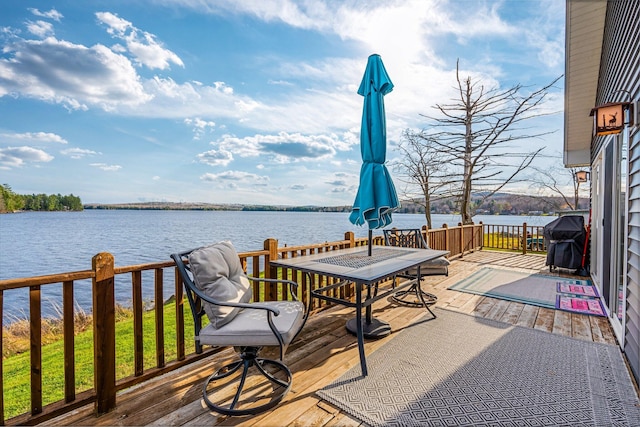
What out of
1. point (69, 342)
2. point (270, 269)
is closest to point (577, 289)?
point (270, 269)

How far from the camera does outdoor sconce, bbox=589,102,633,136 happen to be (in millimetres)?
2662

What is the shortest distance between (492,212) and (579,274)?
5.68 m

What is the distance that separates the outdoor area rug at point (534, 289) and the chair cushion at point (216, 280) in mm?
A: 4180

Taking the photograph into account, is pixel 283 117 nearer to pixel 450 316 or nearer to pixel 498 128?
pixel 450 316

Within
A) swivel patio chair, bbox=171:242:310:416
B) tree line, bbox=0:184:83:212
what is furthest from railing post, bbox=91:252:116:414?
tree line, bbox=0:184:83:212

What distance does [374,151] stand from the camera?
10.4ft

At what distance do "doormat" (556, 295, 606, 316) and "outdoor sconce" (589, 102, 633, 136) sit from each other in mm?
2481

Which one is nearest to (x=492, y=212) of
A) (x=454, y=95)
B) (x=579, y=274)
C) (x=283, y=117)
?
(x=454, y=95)

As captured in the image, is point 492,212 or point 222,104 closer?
point 222,104

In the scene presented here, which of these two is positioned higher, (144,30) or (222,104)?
(144,30)

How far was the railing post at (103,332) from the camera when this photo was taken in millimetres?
1954

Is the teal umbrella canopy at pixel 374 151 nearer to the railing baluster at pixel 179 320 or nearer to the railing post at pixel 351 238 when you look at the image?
the railing post at pixel 351 238

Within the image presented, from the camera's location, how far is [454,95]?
10.8 m

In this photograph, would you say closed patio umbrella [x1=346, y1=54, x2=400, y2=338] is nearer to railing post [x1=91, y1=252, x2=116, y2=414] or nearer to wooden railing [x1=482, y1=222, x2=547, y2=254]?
railing post [x1=91, y1=252, x2=116, y2=414]
